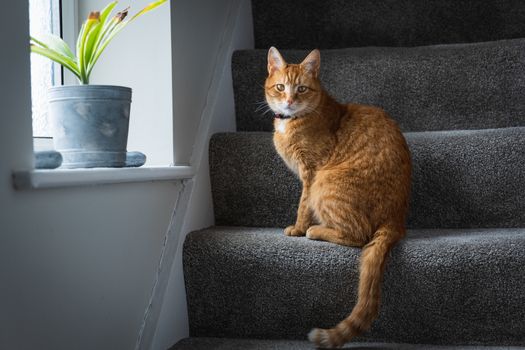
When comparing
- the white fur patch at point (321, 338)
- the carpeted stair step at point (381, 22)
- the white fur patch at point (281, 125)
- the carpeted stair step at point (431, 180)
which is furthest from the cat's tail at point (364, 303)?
A: the carpeted stair step at point (381, 22)

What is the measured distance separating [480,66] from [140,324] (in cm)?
127

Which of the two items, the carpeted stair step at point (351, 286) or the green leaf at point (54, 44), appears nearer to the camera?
the green leaf at point (54, 44)

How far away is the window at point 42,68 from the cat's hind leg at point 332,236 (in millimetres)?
723

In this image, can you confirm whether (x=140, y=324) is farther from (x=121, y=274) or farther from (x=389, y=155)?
(x=389, y=155)

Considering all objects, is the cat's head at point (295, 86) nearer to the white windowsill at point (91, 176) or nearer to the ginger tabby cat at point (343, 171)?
the ginger tabby cat at point (343, 171)

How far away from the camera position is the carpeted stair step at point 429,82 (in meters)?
1.86

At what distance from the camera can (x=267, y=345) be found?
146 centimetres

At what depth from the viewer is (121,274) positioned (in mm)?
A: 1315

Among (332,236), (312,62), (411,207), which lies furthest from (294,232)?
(312,62)

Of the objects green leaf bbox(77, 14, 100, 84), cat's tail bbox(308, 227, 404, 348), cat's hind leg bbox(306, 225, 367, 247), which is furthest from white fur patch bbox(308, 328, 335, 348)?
green leaf bbox(77, 14, 100, 84)

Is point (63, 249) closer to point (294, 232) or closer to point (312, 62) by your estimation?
point (294, 232)

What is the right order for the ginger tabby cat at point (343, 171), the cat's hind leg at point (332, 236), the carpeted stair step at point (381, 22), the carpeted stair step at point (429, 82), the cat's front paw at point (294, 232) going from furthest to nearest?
the carpeted stair step at point (381, 22), the carpeted stair step at point (429, 82), the cat's front paw at point (294, 232), the cat's hind leg at point (332, 236), the ginger tabby cat at point (343, 171)

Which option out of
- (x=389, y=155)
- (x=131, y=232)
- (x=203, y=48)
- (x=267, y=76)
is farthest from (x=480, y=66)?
(x=131, y=232)

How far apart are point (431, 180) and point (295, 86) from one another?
18.5 inches
